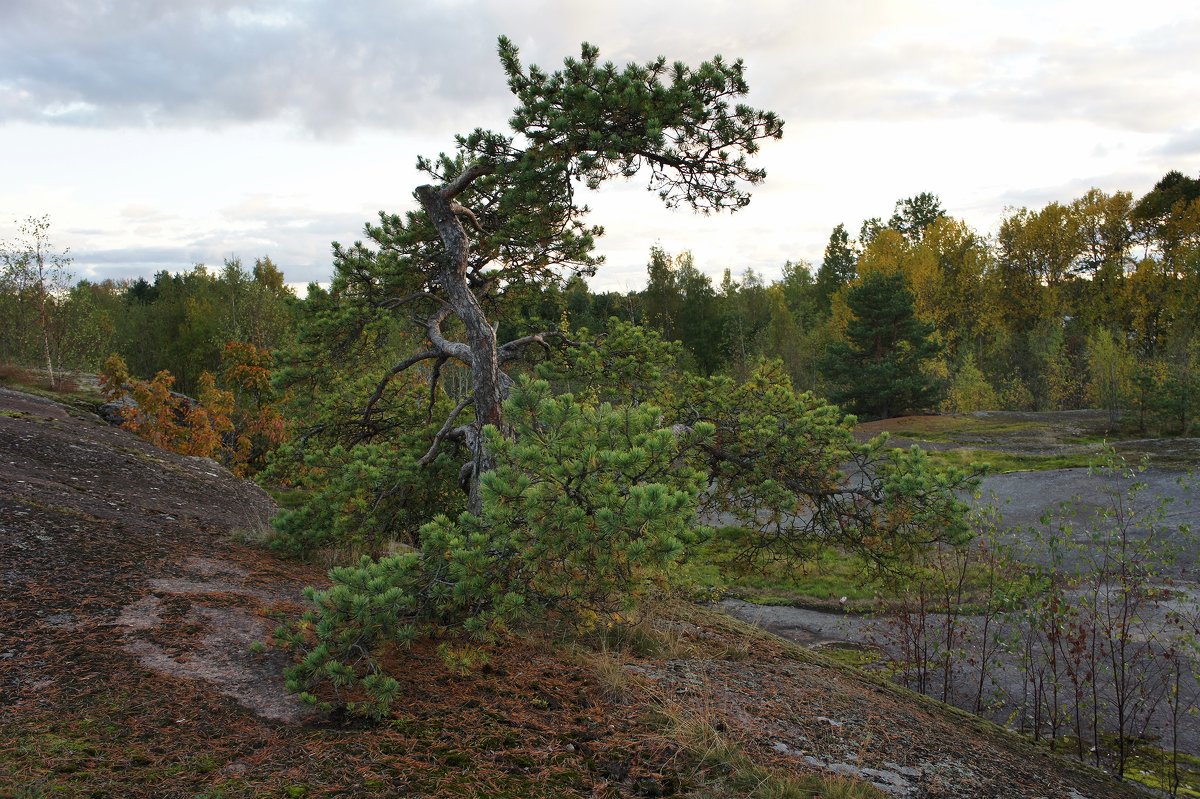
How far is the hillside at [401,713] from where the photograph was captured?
3283 millimetres

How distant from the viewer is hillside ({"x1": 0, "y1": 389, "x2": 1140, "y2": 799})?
10.8 feet

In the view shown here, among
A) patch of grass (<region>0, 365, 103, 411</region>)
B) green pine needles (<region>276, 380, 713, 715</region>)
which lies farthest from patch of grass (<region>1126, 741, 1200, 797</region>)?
patch of grass (<region>0, 365, 103, 411</region>)

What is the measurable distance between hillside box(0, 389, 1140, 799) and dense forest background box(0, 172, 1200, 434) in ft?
80.3

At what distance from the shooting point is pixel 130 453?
9.87 meters

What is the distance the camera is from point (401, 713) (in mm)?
3953

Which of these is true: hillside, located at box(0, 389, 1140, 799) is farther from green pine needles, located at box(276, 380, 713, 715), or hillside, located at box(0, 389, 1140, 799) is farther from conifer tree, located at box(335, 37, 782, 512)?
conifer tree, located at box(335, 37, 782, 512)

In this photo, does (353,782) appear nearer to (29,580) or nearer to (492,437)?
(492,437)

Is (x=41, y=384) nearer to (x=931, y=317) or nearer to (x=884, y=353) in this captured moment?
(x=884, y=353)

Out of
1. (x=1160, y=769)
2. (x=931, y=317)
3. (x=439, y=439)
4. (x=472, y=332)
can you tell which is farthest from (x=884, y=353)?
(x=472, y=332)

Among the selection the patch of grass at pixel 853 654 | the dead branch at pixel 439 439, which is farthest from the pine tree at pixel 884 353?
the dead branch at pixel 439 439

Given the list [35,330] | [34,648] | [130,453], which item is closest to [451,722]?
[34,648]

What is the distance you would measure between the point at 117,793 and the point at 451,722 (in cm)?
155

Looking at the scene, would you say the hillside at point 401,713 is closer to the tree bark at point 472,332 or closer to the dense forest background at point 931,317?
the tree bark at point 472,332

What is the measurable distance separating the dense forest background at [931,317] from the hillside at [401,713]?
24.5 metres
